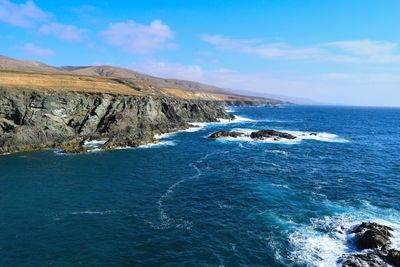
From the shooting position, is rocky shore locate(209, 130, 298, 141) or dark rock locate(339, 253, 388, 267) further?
rocky shore locate(209, 130, 298, 141)

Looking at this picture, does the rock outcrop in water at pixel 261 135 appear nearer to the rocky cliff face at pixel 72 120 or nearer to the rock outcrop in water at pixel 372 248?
the rocky cliff face at pixel 72 120

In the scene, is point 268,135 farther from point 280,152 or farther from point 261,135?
point 280,152

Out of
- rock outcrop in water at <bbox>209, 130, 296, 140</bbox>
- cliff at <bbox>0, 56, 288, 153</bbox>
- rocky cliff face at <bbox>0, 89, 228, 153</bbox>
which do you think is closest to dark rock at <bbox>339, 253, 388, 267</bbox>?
cliff at <bbox>0, 56, 288, 153</bbox>

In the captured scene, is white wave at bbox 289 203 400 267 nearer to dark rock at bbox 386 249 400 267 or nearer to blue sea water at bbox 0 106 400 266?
blue sea water at bbox 0 106 400 266

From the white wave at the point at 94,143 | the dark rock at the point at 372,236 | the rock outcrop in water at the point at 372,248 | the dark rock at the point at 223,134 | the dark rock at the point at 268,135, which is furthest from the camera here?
the dark rock at the point at 223,134

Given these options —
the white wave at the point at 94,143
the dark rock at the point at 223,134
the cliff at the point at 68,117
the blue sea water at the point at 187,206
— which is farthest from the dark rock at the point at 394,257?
the dark rock at the point at 223,134

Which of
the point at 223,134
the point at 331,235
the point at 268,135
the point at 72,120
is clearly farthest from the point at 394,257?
the point at 72,120

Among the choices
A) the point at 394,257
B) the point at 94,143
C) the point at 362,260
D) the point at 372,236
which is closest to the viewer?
the point at 394,257
